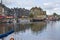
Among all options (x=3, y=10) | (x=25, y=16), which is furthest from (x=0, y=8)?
(x=25, y=16)

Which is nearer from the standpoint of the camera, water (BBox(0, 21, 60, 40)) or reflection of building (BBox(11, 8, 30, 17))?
water (BBox(0, 21, 60, 40))

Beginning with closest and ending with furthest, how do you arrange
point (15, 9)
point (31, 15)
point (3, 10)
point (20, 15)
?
1. point (15, 9)
2. point (3, 10)
3. point (20, 15)
4. point (31, 15)

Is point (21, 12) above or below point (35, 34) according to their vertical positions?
above

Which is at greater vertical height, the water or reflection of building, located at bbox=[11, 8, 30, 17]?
reflection of building, located at bbox=[11, 8, 30, 17]

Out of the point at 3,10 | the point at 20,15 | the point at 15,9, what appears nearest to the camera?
the point at 15,9

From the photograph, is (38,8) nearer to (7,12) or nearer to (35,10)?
(35,10)

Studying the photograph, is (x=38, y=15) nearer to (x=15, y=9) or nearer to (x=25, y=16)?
(x=25, y=16)

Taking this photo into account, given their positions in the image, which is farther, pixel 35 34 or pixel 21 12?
pixel 21 12

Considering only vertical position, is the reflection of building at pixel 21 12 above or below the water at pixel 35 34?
above

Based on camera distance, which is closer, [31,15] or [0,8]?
[0,8]

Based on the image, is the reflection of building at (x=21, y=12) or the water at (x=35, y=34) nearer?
the water at (x=35, y=34)

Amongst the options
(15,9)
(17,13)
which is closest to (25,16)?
(17,13)

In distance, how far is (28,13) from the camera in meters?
24.6

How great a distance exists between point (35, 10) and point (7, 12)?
435 cm
